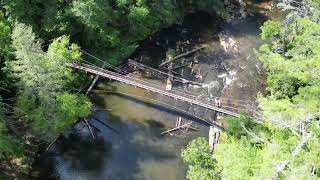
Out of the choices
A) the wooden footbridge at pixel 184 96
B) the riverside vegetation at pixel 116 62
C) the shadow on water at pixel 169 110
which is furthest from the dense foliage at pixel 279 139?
the shadow on water at pixel 169 110

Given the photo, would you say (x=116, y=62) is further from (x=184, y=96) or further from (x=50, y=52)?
(x=50, y=52)

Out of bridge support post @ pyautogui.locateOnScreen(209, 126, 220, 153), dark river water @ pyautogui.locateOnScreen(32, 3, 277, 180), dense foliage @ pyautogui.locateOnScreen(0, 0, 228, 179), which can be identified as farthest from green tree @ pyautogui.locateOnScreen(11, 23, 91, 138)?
bridge support post @ pyautogui.locateOnScreen(209, 126, 220, 153)

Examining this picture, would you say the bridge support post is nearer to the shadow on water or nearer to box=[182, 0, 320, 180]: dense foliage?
box=[182, 0, 320, 180]: dense foliage

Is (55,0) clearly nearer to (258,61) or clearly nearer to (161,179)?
(161,179)

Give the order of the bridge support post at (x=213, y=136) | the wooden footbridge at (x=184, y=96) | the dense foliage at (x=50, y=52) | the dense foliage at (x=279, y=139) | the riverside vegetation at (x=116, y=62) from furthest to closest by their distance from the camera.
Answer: the wooden footbridge at (x=184, y=96) → the bridge support post at (x=213, y=136) → the dense foliage at (x=50, y=52) → the riverside vegetation at (x=116, y=62) → the dense foliage at (x=279, y=139)

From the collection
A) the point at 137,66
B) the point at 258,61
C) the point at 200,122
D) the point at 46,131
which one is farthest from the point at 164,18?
the point at 46,131

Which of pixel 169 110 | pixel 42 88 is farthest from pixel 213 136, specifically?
pixel 42 88

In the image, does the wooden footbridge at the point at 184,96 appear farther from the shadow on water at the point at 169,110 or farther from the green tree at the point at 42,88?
the green tree at the point at 42,88
